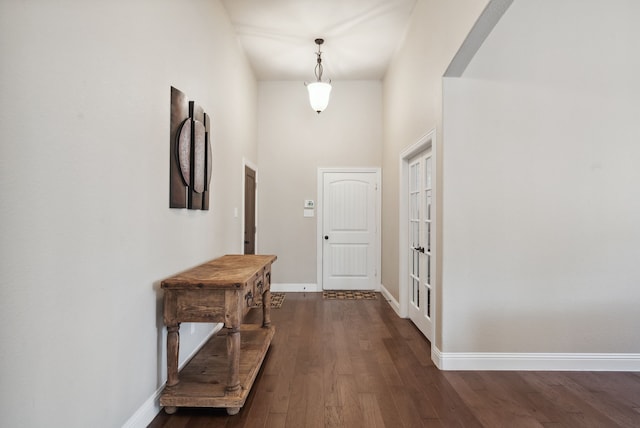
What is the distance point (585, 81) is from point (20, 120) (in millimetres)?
3559

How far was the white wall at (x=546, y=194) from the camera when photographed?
269cm

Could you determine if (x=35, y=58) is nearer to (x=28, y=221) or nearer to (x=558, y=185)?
(x=28, y=221)

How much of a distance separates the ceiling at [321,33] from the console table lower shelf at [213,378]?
3.27 metres

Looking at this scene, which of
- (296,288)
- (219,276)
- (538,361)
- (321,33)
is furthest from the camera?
(296,288)

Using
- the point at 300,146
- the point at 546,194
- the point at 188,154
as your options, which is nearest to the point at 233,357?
the point at 188,154

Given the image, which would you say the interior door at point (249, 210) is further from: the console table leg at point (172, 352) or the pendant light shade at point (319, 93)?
the console table leg at point (172, 352)

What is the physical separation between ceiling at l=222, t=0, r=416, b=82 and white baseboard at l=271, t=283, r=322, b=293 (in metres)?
3.26

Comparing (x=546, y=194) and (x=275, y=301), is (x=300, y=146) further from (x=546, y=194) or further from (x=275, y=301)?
(x=546, y=194)

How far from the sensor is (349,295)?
16.9 ft

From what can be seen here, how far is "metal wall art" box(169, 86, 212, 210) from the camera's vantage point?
2.28 meters

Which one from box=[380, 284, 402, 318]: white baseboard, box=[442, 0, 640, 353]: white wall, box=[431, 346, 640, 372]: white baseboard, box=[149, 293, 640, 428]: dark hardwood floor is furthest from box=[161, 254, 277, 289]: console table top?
box=[380, 284, 402, 318]: white baseboard

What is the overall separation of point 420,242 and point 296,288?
8.13 ft

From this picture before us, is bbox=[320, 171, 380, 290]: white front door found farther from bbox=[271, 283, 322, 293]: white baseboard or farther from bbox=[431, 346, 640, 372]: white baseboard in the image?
bbox=[431, 346, 640, 372]: white baseboard

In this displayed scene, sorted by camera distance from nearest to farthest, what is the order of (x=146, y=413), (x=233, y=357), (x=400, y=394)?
(x=146, y=413)
(x=233, y=357)
(x=400, y=394)
